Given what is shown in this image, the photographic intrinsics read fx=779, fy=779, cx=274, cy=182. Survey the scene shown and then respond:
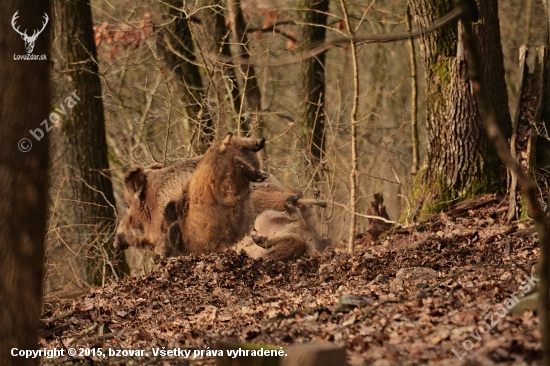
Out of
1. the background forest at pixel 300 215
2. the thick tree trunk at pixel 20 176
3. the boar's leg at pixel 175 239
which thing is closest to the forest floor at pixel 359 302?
the background forest at pixel 300 215

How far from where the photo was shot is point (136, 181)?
10.0 meters

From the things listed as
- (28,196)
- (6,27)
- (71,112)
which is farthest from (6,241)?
(71,112)

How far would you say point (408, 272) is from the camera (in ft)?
25.3

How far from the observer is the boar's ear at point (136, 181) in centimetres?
995

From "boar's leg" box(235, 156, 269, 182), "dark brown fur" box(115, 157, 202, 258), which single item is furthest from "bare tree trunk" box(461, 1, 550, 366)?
"dark brown fur" box(115, 157, 202, 258)

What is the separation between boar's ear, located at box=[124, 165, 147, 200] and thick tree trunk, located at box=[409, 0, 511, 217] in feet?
12.0

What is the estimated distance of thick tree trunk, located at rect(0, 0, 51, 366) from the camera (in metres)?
4.39

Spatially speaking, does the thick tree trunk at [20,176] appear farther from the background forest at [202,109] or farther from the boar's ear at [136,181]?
the boar's ear at [136,181]

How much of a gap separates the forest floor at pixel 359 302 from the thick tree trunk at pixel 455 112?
0.34 m

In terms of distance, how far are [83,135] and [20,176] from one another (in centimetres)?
840

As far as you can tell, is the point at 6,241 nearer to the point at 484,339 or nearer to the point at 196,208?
the point at 484,339

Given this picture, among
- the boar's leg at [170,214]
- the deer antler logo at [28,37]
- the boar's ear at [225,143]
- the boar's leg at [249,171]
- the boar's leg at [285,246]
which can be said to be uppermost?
the deer antler logo at [28,37]

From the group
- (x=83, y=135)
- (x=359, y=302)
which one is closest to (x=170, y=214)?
(x=83, y=135)

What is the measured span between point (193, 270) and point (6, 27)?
5029mm
